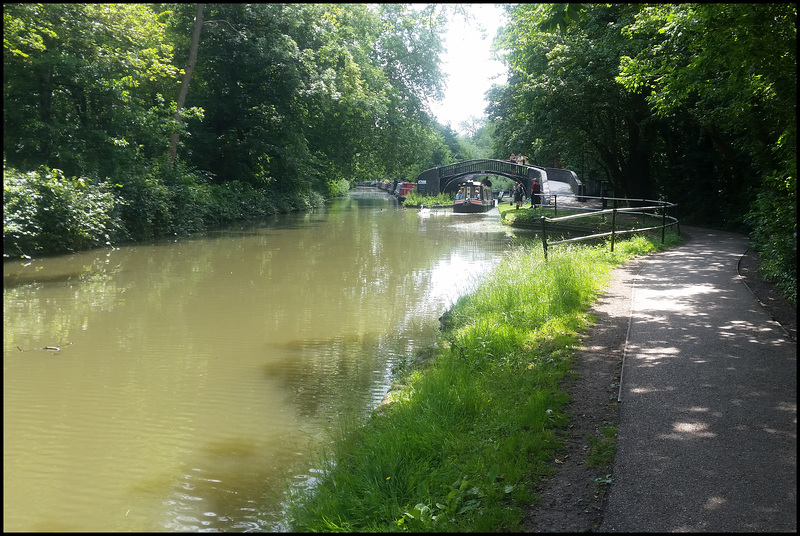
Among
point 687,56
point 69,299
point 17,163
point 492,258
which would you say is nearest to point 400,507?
point 17,163

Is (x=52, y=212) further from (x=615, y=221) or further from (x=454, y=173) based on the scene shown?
(x=454, y=173)

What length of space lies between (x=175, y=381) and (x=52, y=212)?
2.11 metres

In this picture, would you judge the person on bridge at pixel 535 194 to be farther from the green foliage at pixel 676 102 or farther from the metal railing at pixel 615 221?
the metal railing at pixel 615 221

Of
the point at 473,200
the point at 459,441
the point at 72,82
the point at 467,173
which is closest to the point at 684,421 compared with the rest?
the point at 459,441

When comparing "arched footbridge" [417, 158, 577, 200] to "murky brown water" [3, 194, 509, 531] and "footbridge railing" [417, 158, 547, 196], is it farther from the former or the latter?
"murky brown water" [3, 194, 509, 531]

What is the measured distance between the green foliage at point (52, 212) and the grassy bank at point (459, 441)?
3332 mm

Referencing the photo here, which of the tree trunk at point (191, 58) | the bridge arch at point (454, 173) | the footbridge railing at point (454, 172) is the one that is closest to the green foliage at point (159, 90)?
the tree trunk at point (191, 58)

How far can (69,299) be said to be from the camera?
8422 mm

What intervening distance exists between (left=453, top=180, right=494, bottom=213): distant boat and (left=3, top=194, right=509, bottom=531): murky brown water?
29.7 meters

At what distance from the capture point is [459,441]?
4.97m

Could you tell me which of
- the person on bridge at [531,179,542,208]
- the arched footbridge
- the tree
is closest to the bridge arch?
the arched footbridge

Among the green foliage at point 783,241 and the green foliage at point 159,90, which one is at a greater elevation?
the green foliage at point 159,90

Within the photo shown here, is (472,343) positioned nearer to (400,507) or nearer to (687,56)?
(400,507)

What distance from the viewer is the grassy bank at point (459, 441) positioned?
4098 mm
